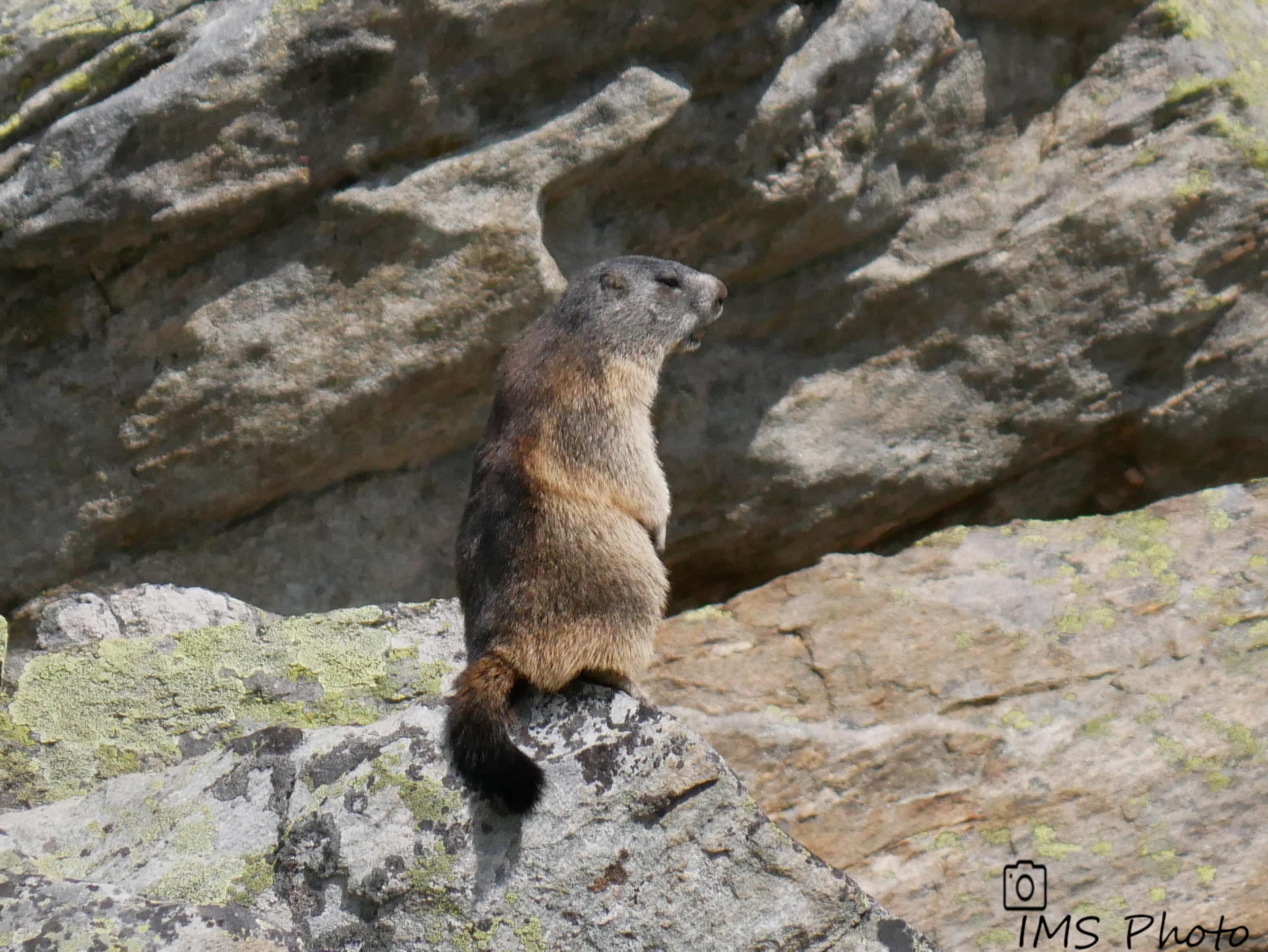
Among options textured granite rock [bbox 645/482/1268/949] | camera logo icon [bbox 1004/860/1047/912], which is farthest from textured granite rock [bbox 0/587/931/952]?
textured granite rock [bbox 645/482/1268/949]

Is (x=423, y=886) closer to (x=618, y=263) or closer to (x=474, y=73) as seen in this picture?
(x=618, y=263)

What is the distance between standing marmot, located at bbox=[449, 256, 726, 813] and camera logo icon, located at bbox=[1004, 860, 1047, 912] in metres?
2.07

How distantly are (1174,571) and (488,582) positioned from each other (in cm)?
420

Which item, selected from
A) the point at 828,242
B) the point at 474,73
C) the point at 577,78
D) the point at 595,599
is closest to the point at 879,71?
the point at 828,242

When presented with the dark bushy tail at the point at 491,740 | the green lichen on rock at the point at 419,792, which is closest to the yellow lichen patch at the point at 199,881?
the green lichen on rock at the point at 419,792

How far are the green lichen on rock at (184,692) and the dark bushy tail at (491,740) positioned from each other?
113 cm

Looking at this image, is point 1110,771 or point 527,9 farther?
point 527,9

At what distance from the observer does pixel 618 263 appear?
237 inches

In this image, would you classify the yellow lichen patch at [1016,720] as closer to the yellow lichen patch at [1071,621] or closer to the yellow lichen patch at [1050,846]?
the yellow lichen patch at [1050,846]

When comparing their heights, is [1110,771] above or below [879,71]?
below

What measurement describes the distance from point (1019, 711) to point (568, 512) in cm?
280

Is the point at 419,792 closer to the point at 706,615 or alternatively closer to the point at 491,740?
the point at 491,740

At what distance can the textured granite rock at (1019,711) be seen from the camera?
215 inches

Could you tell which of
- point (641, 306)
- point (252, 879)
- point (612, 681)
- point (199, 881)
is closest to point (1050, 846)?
point (612, 681)
